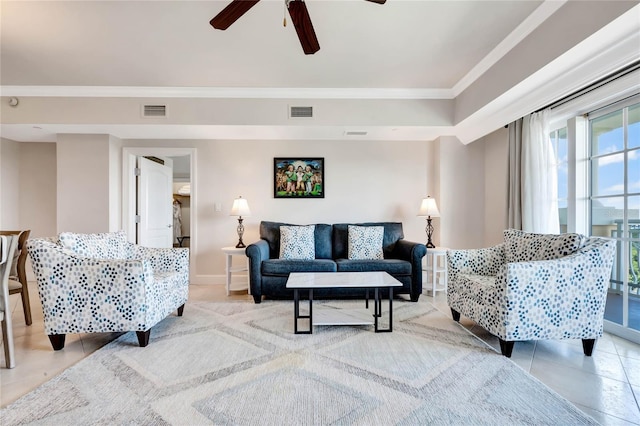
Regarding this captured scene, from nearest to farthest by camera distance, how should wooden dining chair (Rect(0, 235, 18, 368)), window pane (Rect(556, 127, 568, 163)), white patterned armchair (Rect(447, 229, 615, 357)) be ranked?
1. wooden dining chair (Rect(0, 235, 18, 368))
2. white patterned armchair (Rect(447, 229, 615, 357))
3. window pane (Rect(556, 127, 568, 163))

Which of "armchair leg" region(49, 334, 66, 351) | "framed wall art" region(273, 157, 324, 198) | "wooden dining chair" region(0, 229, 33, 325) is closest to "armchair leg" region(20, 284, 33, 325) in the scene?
"wooden dining chair" region(0, 229, 33, 325)

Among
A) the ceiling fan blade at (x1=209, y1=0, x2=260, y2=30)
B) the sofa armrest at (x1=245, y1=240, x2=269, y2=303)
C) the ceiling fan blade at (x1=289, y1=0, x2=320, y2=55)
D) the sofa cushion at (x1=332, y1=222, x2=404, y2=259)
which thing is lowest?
the sofa armrest at (x1=245, y1=240, x2=269, y2=303)

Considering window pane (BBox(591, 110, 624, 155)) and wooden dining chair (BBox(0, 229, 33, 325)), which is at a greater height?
window pane (BBox(591, 110, 624, 155))

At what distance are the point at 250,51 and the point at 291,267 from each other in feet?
7.40

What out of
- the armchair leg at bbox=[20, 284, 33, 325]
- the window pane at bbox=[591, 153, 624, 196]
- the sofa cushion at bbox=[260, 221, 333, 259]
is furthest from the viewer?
the sofa cushion at bbox=[260, 221, 333, 259]

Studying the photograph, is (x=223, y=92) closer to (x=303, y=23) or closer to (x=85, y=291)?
(x=303, y=23)

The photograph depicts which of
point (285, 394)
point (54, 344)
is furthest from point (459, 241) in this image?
point (54, 344)

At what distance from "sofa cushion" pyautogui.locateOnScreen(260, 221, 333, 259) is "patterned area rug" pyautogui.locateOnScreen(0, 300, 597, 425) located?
5.04 feet

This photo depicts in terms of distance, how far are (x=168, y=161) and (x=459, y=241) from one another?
4.97m

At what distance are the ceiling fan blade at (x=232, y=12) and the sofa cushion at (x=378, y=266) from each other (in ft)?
8.53

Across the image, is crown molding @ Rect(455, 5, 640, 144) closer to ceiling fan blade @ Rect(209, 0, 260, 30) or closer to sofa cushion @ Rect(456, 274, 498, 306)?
sofa cushion @ Rect(456, 274, 498, 306)

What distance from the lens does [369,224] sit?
4258 mm

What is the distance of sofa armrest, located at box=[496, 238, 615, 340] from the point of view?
6.87ft

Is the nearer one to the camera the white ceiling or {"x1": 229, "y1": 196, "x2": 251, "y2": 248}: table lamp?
the white ceiling
